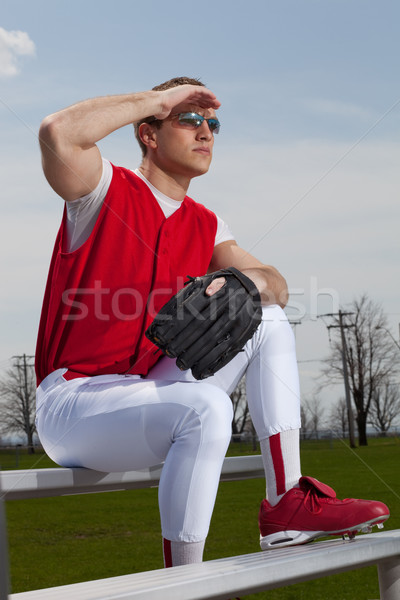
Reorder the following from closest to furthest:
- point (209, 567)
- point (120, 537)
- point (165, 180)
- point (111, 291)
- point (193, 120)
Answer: point (209, 567), point (111, 291), point (193, 120), point (165, 180), point (120, 537)

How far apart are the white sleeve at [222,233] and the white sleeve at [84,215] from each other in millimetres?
588

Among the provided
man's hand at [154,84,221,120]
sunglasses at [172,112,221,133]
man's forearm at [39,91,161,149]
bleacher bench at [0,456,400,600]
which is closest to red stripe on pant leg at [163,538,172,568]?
bleacher bench at [0,456,400,600]

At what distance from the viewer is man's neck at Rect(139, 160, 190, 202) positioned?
2.52m

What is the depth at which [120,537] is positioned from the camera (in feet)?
25.7

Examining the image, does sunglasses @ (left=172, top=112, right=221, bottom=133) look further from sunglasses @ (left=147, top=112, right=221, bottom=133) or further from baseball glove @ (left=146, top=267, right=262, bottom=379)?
baseball glove @ (left=146, top=267, right=262, bottom=379)

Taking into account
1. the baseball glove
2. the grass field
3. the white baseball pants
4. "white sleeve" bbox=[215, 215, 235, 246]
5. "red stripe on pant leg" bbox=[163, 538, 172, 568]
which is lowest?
the grass field

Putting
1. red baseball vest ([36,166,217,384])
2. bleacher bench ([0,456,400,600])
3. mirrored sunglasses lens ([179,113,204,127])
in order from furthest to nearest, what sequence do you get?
mirrored sunglasses lens ([179,113,204,127])
red baseball vest ([36,166,217,384])
bleacher bench ([0,456,400,600])

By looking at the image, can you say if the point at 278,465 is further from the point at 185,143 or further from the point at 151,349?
the point at 185,143

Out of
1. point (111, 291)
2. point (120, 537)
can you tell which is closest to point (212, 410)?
point (111, 291)

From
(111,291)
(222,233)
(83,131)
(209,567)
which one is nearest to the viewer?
(209,567)

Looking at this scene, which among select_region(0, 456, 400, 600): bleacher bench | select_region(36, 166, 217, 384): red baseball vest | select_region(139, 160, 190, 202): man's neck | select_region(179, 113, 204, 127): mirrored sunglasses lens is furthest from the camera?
select_region(139, 160, 190, 202): man's neck

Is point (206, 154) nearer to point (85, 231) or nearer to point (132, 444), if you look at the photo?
point (85, 231)

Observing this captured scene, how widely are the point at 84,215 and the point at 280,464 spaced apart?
38.3 inches

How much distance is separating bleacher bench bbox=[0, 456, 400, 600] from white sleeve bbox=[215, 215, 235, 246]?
91 centimetres
